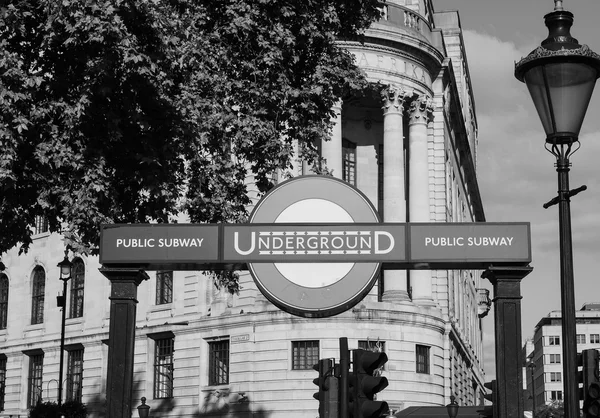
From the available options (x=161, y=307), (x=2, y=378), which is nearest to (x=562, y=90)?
(x=161, y=307)

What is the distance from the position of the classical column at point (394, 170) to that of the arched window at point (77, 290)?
17.6 meters

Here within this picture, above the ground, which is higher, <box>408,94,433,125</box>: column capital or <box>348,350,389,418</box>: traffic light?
<box>408,94,433,125</box>: column capital

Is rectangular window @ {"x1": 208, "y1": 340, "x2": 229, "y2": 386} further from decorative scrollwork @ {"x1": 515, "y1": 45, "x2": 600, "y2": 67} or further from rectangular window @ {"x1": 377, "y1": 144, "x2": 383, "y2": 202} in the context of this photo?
decorative scrollwork @ {"x1": 515, "y1": 45, "x2": 600, "y2": 67}

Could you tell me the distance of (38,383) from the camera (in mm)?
61594

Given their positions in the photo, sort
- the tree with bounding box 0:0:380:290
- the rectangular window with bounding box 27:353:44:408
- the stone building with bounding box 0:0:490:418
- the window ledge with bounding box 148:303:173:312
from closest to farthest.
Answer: the tree with bounding box 0:0:380:290
the stone building with bounding box 0:0:490:418
the window ledge with bounding box 148:303:173:312
the rectangular window with bounding box 27:353:44:408

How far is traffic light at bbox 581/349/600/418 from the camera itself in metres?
8.41

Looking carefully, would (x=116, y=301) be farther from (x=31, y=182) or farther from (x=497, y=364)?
(x=31, y=182)

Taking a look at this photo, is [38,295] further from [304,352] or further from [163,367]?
[304,352]

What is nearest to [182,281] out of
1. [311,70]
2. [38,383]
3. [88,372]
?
[88,372]

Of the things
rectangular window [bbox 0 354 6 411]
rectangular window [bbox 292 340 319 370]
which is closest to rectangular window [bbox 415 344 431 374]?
rectangular window [bbox 292 340 319 370]

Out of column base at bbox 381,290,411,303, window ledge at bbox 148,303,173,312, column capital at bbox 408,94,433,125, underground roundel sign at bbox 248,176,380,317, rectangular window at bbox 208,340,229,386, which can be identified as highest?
column capital at bbox 408,94,433,125

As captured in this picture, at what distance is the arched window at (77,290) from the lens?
2387 inches

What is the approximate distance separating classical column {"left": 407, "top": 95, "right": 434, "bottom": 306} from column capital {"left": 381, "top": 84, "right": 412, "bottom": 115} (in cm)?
146

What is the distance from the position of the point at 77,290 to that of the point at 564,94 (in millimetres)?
54606
